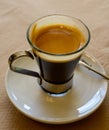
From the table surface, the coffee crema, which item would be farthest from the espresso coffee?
the table surface

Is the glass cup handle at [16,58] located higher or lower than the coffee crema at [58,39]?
lower

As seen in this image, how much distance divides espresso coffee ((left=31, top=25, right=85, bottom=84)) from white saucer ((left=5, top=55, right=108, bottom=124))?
35 millimetres

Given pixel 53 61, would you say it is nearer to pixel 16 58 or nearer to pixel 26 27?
pixel 16 58

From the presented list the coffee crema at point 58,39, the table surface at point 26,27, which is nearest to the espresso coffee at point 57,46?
the coffee crema at point 58,39

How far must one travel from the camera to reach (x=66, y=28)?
0.59 meters

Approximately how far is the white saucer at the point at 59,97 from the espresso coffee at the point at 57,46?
0.03m

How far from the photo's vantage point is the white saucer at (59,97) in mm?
518

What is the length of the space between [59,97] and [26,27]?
28 cm

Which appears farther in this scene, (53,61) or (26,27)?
(26,27)

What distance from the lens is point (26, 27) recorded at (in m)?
0.76

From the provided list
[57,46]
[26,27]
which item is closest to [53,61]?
[57,46]

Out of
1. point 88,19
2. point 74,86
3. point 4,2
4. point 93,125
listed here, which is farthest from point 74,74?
point 4,2

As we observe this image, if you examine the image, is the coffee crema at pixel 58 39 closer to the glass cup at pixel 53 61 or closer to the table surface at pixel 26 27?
the glass cup at pixel 53 61

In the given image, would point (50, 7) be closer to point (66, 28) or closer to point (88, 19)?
point (88, 19)
